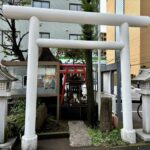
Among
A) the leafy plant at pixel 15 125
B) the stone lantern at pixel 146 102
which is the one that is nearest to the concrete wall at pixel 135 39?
the stone lantern at pixel 146 102

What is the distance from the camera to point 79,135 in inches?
250

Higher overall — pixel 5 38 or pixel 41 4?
pixel 41 4

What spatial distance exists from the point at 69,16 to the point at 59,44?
0.82m

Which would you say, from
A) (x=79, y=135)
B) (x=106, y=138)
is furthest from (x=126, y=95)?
(x=79, y=135)

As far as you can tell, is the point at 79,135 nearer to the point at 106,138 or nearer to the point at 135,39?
the point at 106,138

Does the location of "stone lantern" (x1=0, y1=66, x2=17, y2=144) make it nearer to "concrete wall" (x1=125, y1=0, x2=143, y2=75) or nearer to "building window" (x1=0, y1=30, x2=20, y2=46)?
"building window" (x1=0, y1=30, x2=20, y2=46)

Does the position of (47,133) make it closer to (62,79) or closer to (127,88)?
(127,88)

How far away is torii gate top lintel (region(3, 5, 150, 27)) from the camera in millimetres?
5477

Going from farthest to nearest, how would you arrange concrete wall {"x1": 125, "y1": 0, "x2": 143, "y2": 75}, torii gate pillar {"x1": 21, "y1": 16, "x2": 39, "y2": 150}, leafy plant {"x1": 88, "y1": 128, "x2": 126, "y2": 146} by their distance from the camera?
concrete wall {"x1": 125, "y1": 0, "x2": 143, "y2": 75} < leafy plant {"x1": 88, "y1": 128, "x2": 126, "y2": 146} < torii gate pillar {"x1": 21, "y1": 16, "x2": 39, "y2": 150}

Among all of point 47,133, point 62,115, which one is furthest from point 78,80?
point 47,133

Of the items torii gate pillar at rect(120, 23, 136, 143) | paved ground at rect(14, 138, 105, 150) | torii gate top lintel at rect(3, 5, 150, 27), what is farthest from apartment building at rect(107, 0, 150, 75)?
paved ground at rect(14, 138, 105, 150)

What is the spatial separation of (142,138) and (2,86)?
403 centimetres

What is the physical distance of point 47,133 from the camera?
648 cm

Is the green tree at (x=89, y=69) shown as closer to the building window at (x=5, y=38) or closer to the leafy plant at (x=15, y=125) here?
the leafy plant at (x=15, y=125)
